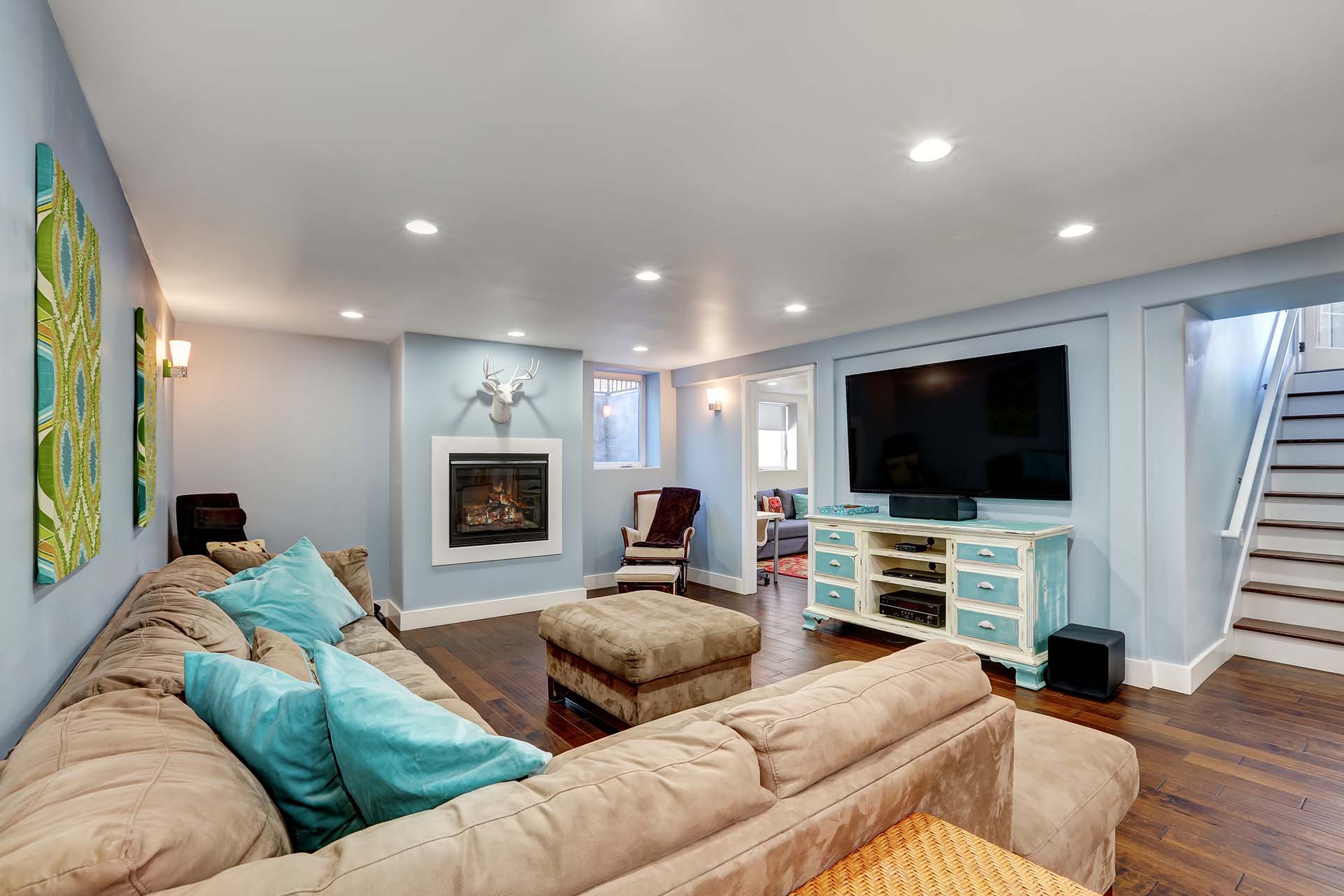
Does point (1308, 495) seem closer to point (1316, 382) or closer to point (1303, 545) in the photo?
point (1303, 545)

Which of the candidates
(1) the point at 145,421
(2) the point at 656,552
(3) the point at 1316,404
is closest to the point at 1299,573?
(3) the point at 1316,404

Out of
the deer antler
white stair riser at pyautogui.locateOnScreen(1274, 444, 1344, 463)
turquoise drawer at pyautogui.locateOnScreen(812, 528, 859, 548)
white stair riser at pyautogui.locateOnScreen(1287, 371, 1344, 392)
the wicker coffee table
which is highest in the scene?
the deer antler

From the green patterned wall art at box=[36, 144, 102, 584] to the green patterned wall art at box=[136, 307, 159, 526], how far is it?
960 millimetres

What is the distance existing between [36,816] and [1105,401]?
14.9 ft

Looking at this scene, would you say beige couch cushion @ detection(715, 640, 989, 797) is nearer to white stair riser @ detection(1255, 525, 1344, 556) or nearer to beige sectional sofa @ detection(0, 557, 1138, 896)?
beige sectional sofa @ detection(0, 557, 1138, 896)

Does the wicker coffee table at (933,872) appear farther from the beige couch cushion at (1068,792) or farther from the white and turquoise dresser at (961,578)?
the white and turquoise dresser at (961,578)

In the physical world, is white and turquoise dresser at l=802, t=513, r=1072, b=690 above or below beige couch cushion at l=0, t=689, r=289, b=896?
below

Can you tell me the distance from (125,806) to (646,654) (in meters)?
2.18

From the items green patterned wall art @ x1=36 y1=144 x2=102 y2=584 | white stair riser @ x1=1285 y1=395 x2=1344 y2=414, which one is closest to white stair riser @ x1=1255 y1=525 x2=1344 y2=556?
white stair riser @ x1=1285 y1=395 x2=1344 y2=414

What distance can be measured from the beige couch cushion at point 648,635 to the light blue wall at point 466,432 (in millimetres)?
2105

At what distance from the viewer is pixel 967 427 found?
4.39 meters

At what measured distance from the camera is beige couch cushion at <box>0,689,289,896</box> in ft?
2.13

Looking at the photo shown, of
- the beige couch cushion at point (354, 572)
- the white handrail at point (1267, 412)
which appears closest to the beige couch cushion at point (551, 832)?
the beige couch cushion at point (354, 572)

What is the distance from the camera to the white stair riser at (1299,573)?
411 cm
